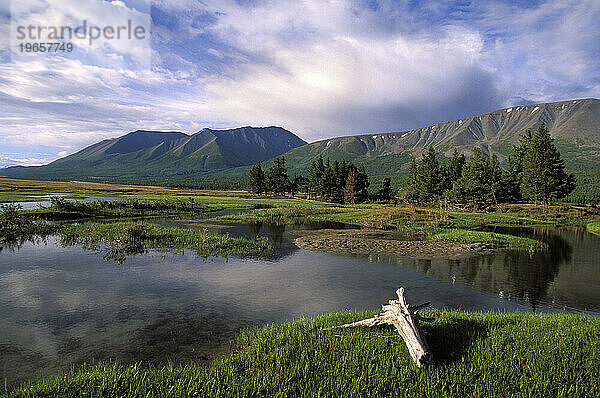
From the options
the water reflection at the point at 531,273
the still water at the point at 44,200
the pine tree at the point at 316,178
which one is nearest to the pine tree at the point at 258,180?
the pine tree at the point at 316,178

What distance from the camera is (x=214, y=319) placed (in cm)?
1312

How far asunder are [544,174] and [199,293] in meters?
78.6

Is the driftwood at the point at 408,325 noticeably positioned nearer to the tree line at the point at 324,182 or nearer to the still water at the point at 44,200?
the still water at the point at 44,200

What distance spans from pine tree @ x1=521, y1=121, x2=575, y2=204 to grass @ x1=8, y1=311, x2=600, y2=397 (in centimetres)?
7227

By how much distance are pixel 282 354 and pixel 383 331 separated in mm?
3398

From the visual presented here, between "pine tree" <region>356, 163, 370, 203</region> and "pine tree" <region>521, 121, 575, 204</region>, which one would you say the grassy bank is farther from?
"pine tree" <region>356, 163, 370, 203</region>

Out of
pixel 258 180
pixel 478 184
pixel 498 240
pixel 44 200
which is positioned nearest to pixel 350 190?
pixel 478 184

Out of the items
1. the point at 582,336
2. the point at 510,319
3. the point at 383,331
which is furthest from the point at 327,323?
the point at 582,336

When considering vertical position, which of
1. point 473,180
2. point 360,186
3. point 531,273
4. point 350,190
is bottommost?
point 531,273

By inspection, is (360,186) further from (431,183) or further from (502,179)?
(502,179)

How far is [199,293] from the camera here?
16.3m

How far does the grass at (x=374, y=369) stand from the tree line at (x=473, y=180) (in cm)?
7043

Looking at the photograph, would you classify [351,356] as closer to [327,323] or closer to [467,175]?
[327,323]

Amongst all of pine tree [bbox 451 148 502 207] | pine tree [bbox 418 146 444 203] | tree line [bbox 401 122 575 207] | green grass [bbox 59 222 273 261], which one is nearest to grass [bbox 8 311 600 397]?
green grass [bbox 59 222 273 261]
